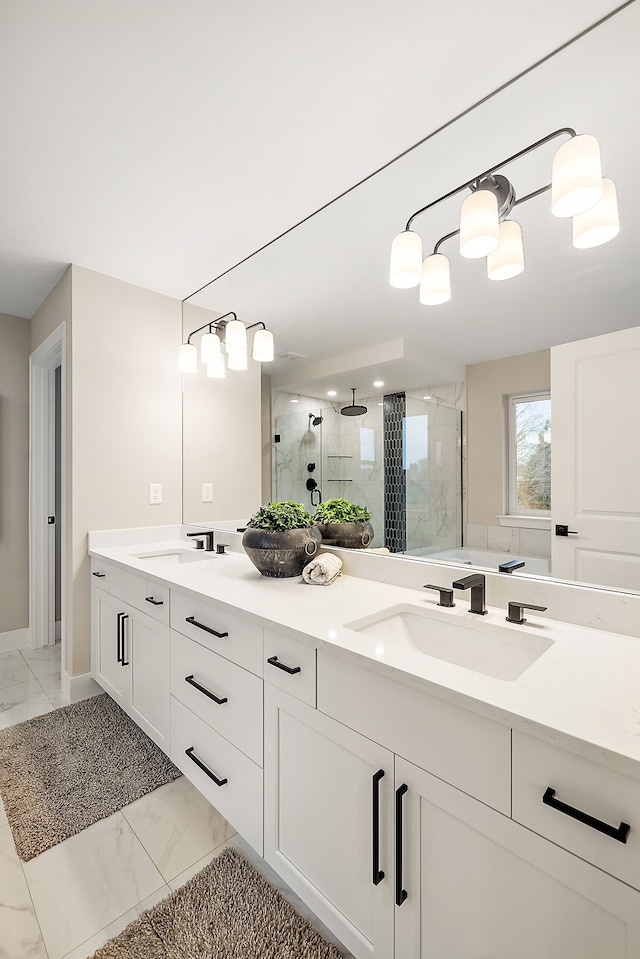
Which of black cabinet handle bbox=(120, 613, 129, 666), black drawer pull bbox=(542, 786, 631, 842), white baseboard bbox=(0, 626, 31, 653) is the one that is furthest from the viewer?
white baseboard bbox=(0, 626, 31, 653)

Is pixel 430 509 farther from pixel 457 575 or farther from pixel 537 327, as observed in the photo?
pixel 537 327

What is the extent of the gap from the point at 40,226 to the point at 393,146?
5.37 ft

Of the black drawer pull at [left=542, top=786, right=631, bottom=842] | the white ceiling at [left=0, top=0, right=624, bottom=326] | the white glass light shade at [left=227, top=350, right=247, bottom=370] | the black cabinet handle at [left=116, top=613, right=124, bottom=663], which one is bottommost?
the black cabinet handle at [left=116, top=613, right=124, bottom=663]

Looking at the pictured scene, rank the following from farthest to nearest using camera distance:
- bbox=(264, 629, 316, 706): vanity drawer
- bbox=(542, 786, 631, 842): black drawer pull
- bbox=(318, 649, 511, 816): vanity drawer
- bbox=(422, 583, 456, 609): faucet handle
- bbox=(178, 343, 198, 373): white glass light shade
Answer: bbox=(178, 343, 198, 373): white glass light shade < bbox=(422, 583, 456, 609): faucet handle < bbox=(264, 629, 316, 706): vanity drawer < bbox=(318, 649, 511, 816): vanity drawer < bbox=(542, 786, 631, 842): black drawer pull

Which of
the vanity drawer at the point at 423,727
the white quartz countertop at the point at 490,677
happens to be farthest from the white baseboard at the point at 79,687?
the vanity drawer at the point at 423,727

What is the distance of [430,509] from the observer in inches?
61.2

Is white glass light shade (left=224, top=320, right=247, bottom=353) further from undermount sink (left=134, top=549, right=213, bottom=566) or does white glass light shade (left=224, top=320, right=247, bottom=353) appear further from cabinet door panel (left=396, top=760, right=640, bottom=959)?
cabinet door panel (left=396, top=760, right=640, bottom=959)

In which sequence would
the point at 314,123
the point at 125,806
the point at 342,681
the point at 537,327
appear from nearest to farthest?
the point at 342,681 < the point at 537,327 < the point at 314,123 < the point at 125,806

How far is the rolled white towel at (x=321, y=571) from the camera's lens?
1657mm

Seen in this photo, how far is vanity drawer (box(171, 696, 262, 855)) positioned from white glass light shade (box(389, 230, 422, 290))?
1.61 meters

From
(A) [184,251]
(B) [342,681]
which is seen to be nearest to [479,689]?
(B) [342,681]

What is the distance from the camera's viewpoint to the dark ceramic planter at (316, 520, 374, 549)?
1812 mm

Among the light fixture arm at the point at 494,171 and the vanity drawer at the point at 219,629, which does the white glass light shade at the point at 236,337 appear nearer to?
the light fixture arm at the point at 494,171

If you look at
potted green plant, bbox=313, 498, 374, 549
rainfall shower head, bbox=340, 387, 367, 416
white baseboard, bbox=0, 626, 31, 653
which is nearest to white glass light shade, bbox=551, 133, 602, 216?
rainfall shower head, bbox=340, 387, 367, 416
